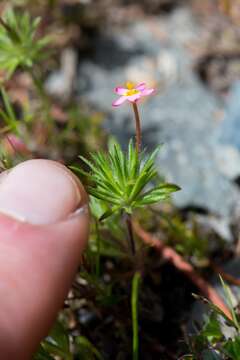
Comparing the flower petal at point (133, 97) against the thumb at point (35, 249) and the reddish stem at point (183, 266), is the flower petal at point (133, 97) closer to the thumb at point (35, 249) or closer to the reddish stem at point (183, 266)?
the thumb at point (35, 249)

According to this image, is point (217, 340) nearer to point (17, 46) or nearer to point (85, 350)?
point (85, 350)

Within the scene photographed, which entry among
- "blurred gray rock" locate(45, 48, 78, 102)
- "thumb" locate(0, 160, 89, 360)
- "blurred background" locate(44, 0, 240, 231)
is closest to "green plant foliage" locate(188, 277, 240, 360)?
"thumb" locate(0, 160, 89, 360)

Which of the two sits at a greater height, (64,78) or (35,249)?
(35,249)

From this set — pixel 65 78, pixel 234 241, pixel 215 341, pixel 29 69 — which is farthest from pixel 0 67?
pixel 215 341

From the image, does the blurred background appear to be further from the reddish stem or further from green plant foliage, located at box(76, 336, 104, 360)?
green plant foliage, located at box(76, 336, 104, 360)

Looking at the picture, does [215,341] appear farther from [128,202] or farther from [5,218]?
[5,218]

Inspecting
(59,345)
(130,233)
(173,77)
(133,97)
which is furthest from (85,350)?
(173,77)

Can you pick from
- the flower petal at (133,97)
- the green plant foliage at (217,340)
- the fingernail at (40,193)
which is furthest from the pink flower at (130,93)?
the green plant foliage at (217,340)
